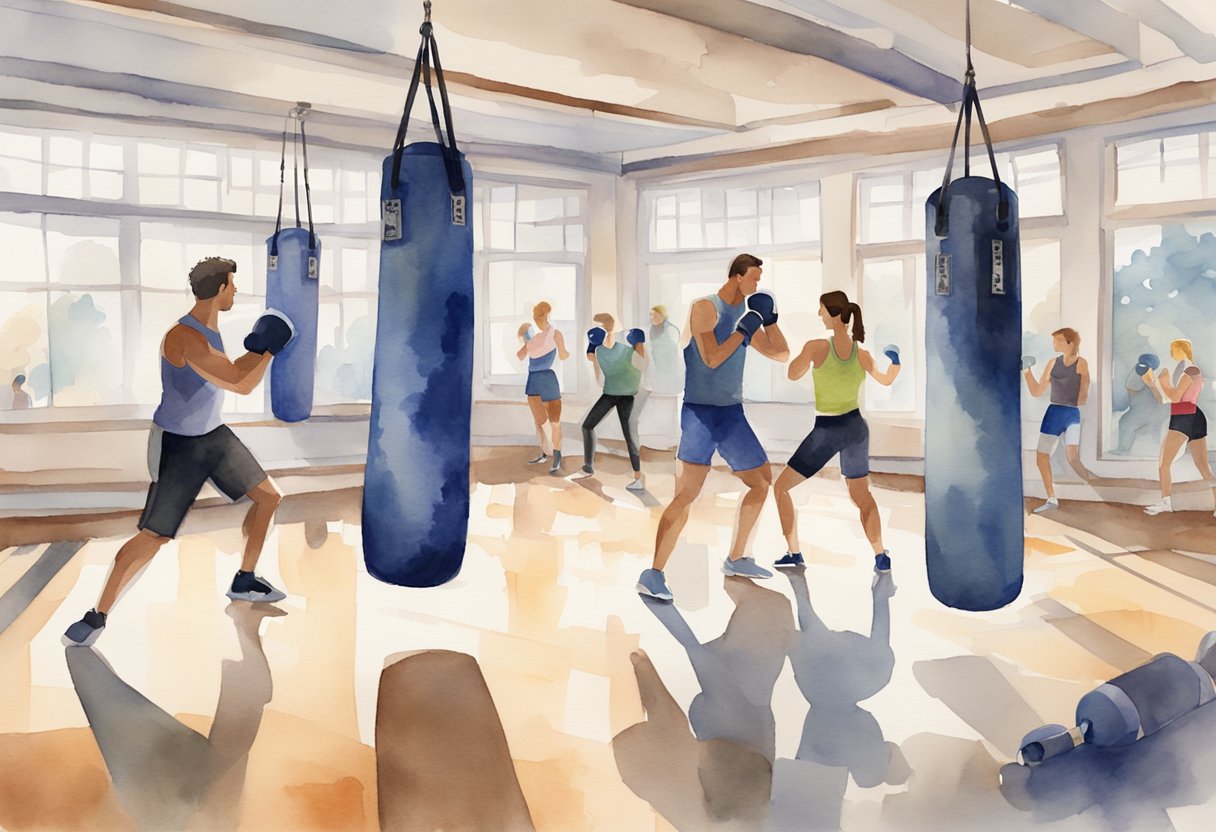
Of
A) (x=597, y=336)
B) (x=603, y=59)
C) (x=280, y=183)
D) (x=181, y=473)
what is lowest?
(x=181, y=473)

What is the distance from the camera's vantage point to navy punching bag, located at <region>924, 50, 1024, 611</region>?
2.41 meters

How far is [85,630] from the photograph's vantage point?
2818mm

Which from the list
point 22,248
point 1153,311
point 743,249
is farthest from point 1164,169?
point 22,248

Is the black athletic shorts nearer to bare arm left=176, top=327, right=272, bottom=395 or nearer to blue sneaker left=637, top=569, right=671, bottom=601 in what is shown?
blue sneaker left=637, top=569, right=671, bottom=601

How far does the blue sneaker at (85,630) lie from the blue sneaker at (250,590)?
0.53 metres

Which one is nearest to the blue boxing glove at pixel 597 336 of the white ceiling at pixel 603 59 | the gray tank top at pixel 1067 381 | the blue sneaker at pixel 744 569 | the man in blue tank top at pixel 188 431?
the white ceiling at pixel 603 59

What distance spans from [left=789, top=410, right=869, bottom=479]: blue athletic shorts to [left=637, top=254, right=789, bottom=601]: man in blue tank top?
26 centimetres

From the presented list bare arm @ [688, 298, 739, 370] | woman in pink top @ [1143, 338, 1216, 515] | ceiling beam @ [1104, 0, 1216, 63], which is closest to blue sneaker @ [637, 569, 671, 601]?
bare arm @ [688, 298, 739, 370]

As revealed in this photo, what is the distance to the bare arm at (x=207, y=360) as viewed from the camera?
263 centimetres

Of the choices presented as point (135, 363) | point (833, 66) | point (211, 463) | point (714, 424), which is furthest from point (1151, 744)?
point (135, 363)

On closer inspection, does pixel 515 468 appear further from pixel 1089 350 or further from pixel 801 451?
pixel 1089 350

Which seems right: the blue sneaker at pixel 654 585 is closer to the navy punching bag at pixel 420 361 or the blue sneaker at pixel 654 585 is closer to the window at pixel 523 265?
the navy punching bag at pixel 420 361

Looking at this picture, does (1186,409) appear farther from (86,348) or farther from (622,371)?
(86,348)

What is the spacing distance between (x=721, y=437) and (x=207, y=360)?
179cm
